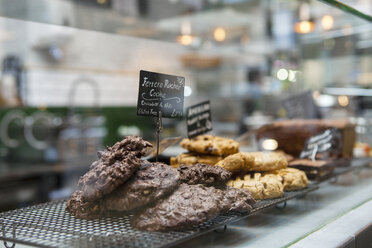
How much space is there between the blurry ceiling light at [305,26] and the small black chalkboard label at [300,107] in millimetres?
1732

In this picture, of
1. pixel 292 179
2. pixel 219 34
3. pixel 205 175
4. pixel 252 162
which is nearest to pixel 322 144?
pixel 292 179

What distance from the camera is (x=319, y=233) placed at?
1289 mm

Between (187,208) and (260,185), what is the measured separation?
393 millimetres

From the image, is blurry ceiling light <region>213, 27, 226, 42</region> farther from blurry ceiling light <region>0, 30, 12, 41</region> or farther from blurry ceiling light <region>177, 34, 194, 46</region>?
blurry ceiling light <region>0, 30, 12, 41</region>

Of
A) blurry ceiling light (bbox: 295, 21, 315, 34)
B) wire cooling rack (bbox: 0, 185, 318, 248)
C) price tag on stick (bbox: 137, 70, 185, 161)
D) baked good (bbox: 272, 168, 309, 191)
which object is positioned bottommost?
wire cooling rack (bbox: 0, 185, 318, 248)

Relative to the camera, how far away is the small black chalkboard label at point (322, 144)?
1872 millimetres

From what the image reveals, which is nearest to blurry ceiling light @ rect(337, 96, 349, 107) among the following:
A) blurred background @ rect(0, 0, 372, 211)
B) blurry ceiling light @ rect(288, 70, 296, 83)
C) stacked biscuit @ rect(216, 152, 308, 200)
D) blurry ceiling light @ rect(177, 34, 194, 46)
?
blurred background @ rect(0, 0, 372, 211)

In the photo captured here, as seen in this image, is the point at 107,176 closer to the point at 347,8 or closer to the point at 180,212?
the point at 180,212

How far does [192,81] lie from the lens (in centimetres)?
338

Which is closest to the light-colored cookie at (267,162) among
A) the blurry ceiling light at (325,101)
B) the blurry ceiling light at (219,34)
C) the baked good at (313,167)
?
the baked good at (313,167)

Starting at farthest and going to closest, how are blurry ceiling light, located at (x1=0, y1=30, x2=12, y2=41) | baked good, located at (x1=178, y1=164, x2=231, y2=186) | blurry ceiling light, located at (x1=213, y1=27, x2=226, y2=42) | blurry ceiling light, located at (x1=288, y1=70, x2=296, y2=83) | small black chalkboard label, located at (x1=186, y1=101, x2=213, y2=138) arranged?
blurry ceiling light, located at (x1=213, y1=27, x2=226, y2=42)
blurry ceiling light, located at (x1=0, y1=30, x2=12, y2=41)
blurry ceiling light, located at (x1=288, y1=70, x2=296, y2=83)
small black chalkboard label, located at (x1=186, y1=101, x2=213, y2=138)
baked good, located at (x1=178, y1=164, x2=231, y2=186)

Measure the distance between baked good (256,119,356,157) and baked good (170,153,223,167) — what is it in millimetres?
571

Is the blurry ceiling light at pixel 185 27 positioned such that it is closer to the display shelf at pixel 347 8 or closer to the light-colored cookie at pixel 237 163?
the display shelf at pixel 347 8

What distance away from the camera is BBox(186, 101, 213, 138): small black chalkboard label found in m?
1.62
